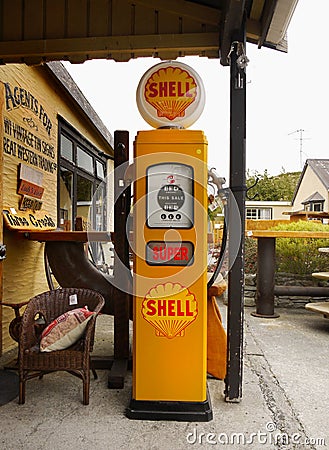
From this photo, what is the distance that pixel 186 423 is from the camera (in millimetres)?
2588

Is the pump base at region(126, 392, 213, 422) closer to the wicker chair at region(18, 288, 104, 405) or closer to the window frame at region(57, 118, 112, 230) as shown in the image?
the wicker chair at region(18, 288, 104, 405)

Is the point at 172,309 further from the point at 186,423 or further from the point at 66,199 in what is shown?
the point at 66,199

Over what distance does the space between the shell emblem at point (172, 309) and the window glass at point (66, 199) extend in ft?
11.9

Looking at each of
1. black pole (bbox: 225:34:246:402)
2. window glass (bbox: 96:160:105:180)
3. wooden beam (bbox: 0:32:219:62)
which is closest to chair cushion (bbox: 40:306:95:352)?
black pole (bbox: 225:34:246:402)

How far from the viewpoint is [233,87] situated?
2.82 meters

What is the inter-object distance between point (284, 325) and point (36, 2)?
420 centimetres

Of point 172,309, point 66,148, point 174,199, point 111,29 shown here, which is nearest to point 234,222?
point 174,199

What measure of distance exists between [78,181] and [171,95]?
4.81 m

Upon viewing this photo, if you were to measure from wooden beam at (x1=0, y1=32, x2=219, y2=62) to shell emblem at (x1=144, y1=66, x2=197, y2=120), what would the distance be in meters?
0.58

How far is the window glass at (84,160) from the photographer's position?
7387mm

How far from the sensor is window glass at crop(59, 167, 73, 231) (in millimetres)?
6180

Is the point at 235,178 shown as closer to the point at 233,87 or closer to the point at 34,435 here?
the point at 233,87

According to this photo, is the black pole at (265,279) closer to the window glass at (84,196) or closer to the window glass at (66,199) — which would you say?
the window glass at (66,199)

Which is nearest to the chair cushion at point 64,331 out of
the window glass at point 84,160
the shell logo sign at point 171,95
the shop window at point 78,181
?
the shell logo sign at point 171,95
